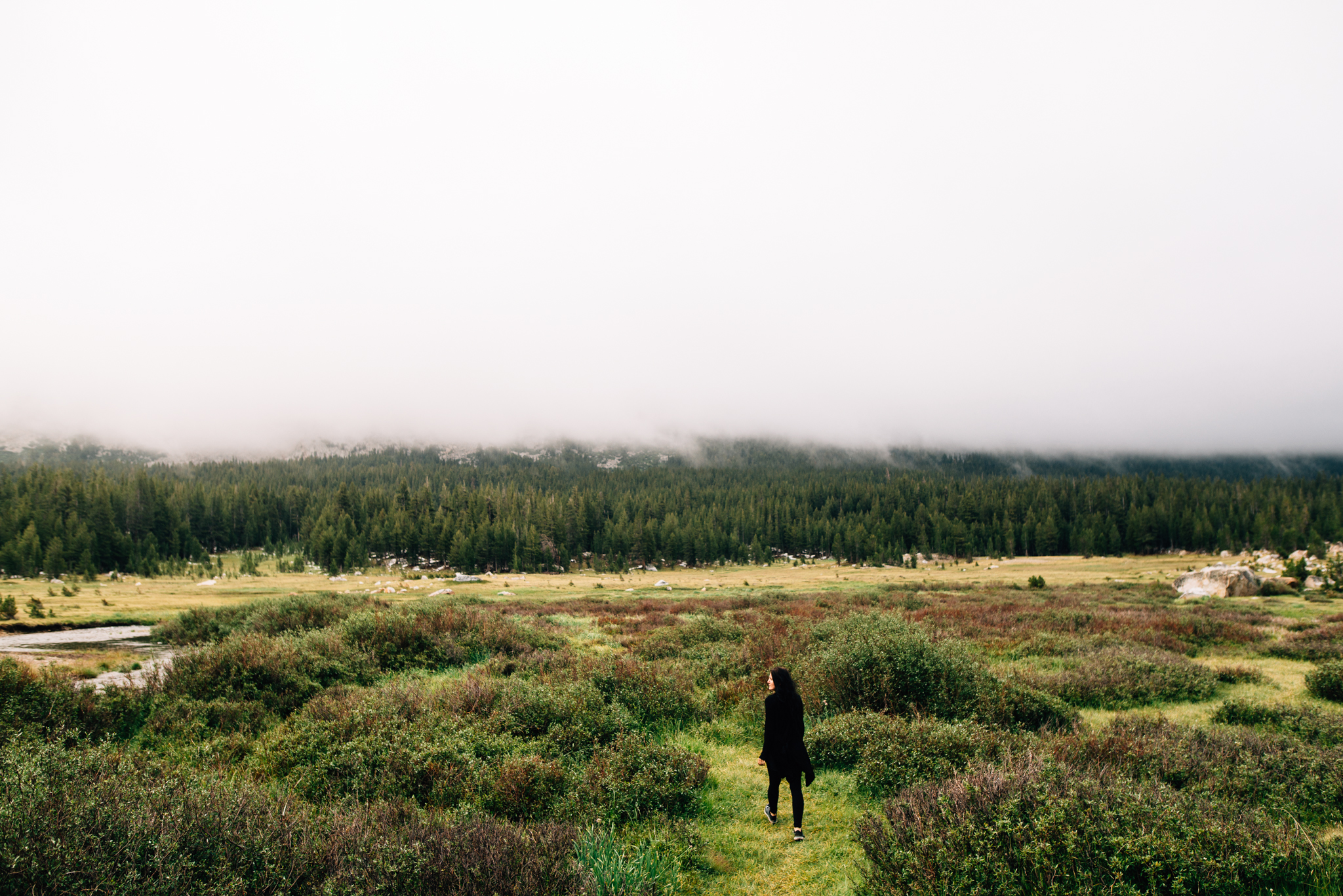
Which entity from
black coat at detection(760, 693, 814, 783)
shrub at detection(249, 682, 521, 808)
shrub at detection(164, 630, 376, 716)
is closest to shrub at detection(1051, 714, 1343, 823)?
black coat at detection(760, 693, 814, 783)

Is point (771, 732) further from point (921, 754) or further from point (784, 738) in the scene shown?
point (921, 754)

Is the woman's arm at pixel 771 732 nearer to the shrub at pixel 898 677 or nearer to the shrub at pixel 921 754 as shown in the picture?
the shrub at pixel 921 754

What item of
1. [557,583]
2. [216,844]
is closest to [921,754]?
[216,844]

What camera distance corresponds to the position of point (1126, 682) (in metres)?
14.2

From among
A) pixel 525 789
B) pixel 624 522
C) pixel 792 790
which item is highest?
pixel 525 789

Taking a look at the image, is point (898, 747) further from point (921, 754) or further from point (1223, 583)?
point (1223, 583)

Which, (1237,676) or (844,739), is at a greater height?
(844,739)

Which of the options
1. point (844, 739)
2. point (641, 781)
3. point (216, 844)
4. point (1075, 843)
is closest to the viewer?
point (216, 844)

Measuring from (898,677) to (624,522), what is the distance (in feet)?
343

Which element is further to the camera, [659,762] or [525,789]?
[659,762]

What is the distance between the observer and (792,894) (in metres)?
6.55

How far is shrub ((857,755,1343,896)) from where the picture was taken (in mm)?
5344

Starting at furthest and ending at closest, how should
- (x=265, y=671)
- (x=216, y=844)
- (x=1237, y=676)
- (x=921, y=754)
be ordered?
(x=1237, y=676) < (x=265, y=671) < (x=921, y=754) < (x=216, y=844)

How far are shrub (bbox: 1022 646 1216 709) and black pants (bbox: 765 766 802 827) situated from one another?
9575 mm
